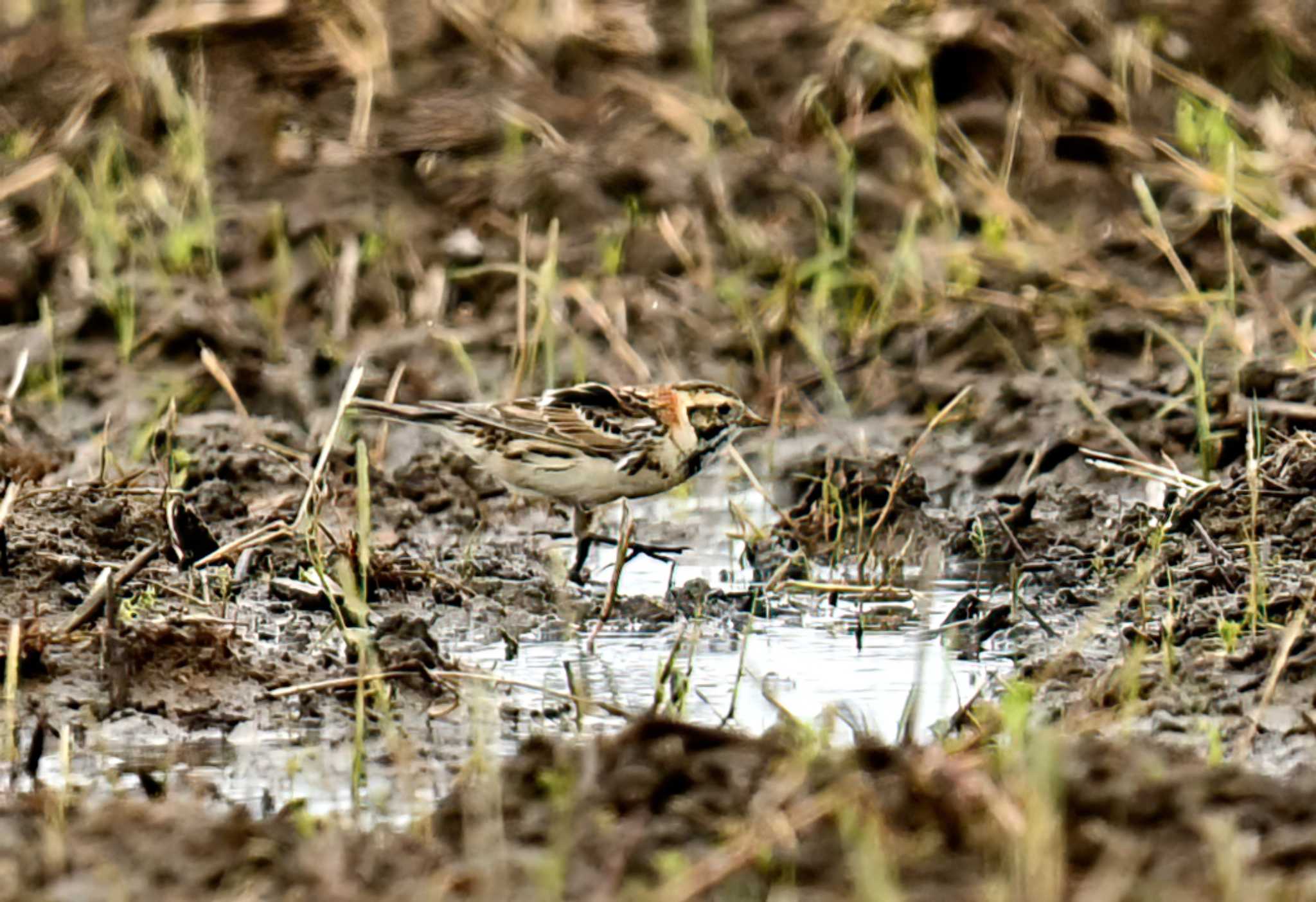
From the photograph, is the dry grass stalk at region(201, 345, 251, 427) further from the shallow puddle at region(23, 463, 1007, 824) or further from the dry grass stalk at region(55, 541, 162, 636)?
the dry grass stalk at region(55, 541, 162, 636)

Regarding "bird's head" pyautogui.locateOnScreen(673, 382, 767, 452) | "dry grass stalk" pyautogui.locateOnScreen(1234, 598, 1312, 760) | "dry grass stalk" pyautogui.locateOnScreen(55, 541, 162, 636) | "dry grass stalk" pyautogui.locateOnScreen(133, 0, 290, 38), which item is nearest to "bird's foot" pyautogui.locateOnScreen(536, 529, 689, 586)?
"bird's head" pyautogui.locateOnScreen(673, 382, 767, 452)

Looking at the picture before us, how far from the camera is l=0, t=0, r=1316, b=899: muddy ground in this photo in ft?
15.6

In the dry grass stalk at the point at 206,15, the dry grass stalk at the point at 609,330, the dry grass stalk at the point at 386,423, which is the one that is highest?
the dry grass stalk at the point at 206,15

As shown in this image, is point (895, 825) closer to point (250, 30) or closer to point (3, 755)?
point (3, 755)

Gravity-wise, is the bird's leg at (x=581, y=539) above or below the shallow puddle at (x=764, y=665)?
above

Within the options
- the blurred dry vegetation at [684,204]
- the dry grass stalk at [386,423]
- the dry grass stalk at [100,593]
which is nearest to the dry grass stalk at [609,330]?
the blurred dry vegetation at [684,204]

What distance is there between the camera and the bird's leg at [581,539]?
8.23 metres

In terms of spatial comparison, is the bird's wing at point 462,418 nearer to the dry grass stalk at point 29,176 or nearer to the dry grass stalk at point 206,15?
the dry grass stalk at point 29,176

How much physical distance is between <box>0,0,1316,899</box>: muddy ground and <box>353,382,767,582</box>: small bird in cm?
25

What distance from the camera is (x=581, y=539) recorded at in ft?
27.3

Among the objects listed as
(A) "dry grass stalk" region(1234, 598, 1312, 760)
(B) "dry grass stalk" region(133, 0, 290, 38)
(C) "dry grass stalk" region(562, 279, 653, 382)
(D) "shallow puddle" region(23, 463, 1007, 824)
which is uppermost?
(B) "dry grass stalk" region(133, 0, 290, 38)

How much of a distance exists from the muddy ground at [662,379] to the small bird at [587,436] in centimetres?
25

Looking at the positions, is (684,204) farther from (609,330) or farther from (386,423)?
(386,423)

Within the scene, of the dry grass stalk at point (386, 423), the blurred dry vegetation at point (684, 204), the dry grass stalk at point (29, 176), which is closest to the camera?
the dry grass stalk at point (386, 423)
